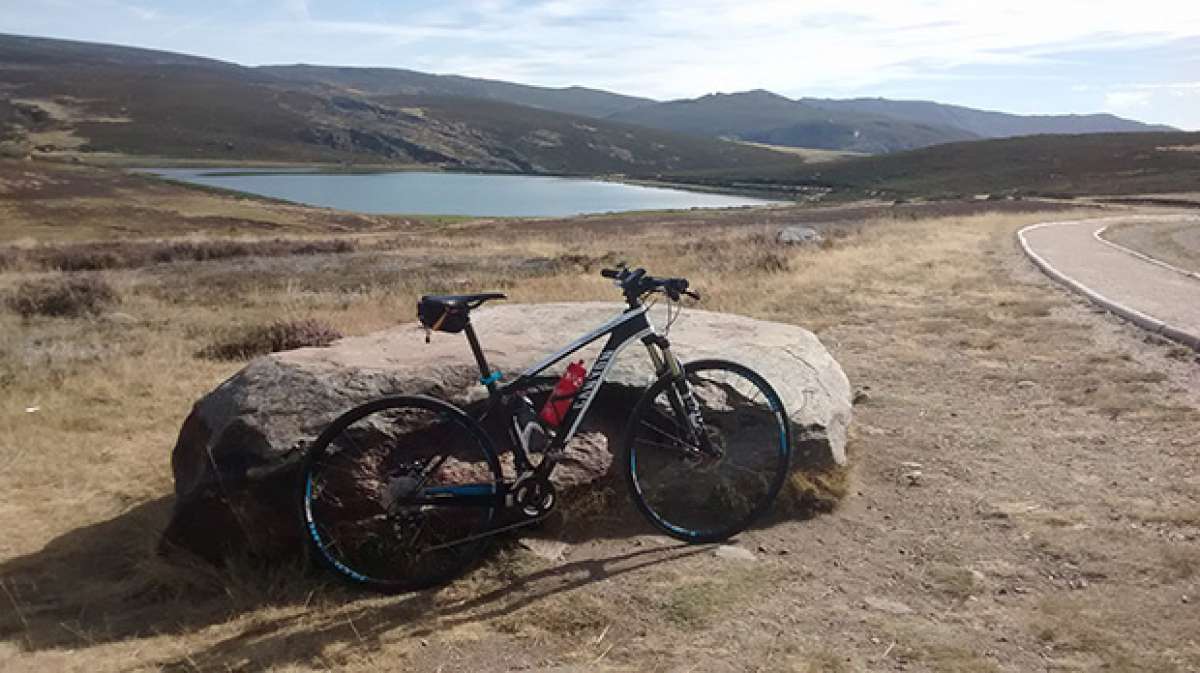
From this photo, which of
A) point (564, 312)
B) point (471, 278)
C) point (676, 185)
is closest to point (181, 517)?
point (564, 312)

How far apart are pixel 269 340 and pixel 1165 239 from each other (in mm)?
31910

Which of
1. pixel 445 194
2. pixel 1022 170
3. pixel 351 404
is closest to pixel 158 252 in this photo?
pixel 351 404

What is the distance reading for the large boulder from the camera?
17.6 ft

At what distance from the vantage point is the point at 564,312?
8031mm

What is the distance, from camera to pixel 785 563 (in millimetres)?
5555

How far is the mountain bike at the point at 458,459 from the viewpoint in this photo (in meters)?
5.20

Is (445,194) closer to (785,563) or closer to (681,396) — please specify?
(681,396)

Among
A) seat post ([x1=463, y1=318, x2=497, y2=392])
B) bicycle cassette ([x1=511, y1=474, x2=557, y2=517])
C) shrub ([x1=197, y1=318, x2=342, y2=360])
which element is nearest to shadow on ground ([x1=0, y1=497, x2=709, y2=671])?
bicycle cassette ([x1=511, y1=474, x2=557, y2=517])

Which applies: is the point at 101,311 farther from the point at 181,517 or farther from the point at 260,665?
the point at 260,665

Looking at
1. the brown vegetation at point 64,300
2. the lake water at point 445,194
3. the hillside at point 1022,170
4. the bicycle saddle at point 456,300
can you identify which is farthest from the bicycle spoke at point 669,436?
the lake water at point 445,194

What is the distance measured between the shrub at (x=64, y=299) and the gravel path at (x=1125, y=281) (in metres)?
19.3

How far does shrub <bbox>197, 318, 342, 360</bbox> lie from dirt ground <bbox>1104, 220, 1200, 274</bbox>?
20993 mm

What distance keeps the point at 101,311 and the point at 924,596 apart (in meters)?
18.5

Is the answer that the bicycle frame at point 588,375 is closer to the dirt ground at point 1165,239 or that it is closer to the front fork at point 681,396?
the front fork at point 681,396
